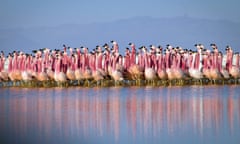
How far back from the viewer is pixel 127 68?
22.8 meters

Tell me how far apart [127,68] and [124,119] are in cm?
1168

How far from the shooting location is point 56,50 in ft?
80.5

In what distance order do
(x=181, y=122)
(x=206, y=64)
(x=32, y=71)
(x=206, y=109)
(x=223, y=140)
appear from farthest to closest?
(x=32, y=71)
(x=206, y=64)
(x=206, y=109)
(x=181, y=122)
(x=223, y=140)

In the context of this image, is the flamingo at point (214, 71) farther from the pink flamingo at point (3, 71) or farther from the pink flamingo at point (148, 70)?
the pink flamingo at point (3, 71)

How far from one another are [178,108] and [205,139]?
3.51m

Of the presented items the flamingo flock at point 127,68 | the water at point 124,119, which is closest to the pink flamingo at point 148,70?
the flamingo flock at point 127,68

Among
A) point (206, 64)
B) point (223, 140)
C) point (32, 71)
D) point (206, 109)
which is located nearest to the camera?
point (223, 140)

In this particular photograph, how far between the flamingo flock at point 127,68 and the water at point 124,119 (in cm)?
553

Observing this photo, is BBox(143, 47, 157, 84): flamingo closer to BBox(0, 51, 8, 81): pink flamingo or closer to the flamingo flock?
the flamingo flock

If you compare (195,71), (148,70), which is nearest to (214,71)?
(195,71)

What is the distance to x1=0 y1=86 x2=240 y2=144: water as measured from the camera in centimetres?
937

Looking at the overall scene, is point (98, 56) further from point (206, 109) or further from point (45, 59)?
point (206, 109)

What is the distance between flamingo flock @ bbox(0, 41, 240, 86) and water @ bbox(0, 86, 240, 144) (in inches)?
218

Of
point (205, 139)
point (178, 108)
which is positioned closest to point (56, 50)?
point (178, 108)
